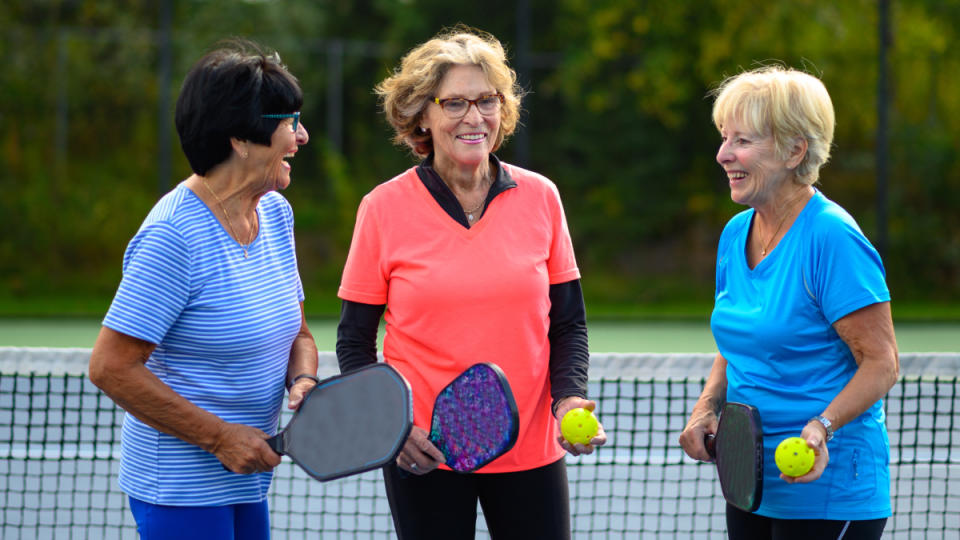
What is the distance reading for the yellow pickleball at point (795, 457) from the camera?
90.4 inches

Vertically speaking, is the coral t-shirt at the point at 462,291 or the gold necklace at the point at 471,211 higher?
the gold necklace at the point at 471,211

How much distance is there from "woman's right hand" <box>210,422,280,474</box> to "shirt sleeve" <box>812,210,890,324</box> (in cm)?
131

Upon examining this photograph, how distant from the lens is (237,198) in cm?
251

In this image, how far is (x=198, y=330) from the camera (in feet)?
7.82

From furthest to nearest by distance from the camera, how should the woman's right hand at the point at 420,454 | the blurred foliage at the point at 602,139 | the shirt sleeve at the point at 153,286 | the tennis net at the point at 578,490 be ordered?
the blurred foliage at the point at 602,139
the tennis net at the point at 578,490
the woman's right hand at the point at 420,454
the shirt sleeve at the point at 153,286

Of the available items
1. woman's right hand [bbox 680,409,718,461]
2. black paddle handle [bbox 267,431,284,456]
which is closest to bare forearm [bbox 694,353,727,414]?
woman's right hand [bbox 680,409,718,461]

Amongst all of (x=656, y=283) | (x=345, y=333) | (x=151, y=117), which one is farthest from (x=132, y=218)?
(x=345, y=333)

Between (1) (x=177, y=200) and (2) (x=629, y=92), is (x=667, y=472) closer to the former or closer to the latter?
(1) (x=177, y=200)

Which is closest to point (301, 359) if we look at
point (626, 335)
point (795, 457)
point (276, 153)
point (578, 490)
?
point (276, 153)

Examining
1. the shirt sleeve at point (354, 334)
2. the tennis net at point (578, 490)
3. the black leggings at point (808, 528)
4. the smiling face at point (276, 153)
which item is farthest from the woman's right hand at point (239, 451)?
the tennis net at point (578, 490)

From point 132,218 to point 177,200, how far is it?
55.6 ft

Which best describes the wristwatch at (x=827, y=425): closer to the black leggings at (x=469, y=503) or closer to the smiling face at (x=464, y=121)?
the black leggings at (x=469, y=503)

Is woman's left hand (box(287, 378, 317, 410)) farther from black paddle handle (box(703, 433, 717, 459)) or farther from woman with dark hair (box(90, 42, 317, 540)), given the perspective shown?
black paddle handle (box(703, 433, 717, 459))

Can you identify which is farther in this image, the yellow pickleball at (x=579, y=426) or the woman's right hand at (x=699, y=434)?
the woman's right hand at (x=699, y=434)
